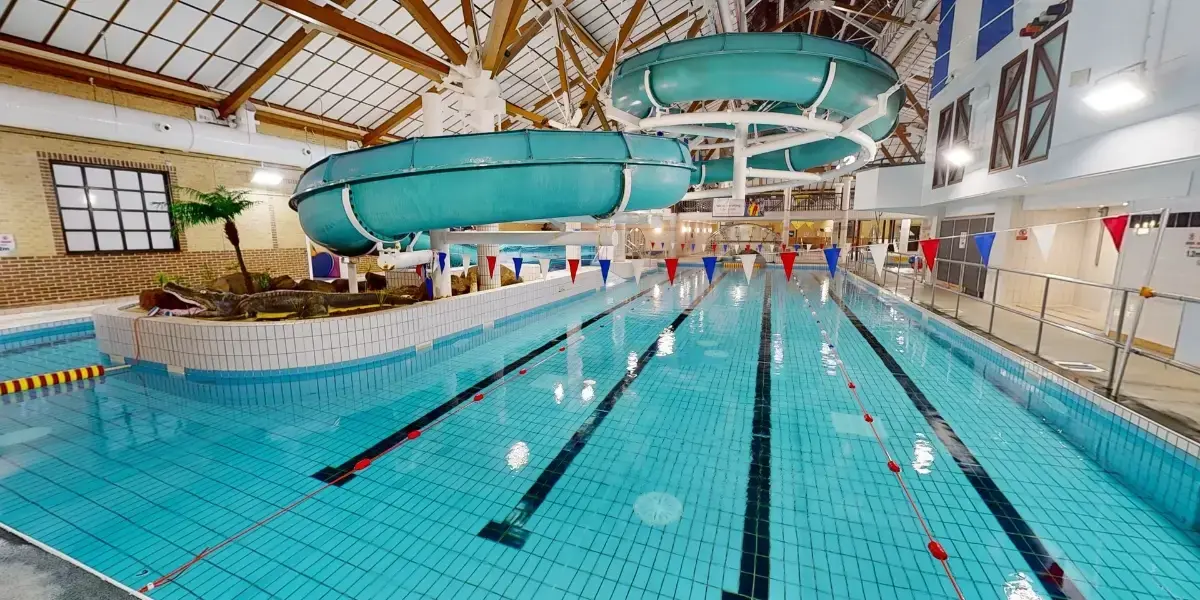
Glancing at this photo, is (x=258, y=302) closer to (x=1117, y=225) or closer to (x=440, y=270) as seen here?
(x=440, y=270)

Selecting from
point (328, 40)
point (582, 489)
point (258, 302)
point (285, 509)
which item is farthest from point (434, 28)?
point (582, 489)

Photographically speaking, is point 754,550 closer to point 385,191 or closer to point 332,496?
point 332,496

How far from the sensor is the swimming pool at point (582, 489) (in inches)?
72.8

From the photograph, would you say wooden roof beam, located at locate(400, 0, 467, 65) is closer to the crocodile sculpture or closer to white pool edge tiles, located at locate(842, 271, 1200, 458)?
the crocodile sculpture

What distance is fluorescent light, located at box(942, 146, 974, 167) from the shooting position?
24.9ft

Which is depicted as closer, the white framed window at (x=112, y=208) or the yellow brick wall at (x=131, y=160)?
the yellow brick wall at (x=131, y=160)

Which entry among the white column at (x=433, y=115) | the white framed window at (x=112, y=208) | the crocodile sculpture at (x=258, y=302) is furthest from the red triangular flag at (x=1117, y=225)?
the white framed window at (x=112, y=208)

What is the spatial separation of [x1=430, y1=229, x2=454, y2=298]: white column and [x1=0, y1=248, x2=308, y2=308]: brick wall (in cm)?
458

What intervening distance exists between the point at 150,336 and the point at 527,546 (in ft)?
17.0

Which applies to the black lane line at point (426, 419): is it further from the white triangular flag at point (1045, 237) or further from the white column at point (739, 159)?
the white triangular flag at point (1045, 237)

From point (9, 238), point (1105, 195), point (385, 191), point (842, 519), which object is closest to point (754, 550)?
point (842, 519)

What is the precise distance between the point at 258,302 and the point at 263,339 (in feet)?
2.02

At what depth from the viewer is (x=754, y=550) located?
6.56ft

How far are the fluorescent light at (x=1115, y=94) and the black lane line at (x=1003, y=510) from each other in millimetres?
3377
